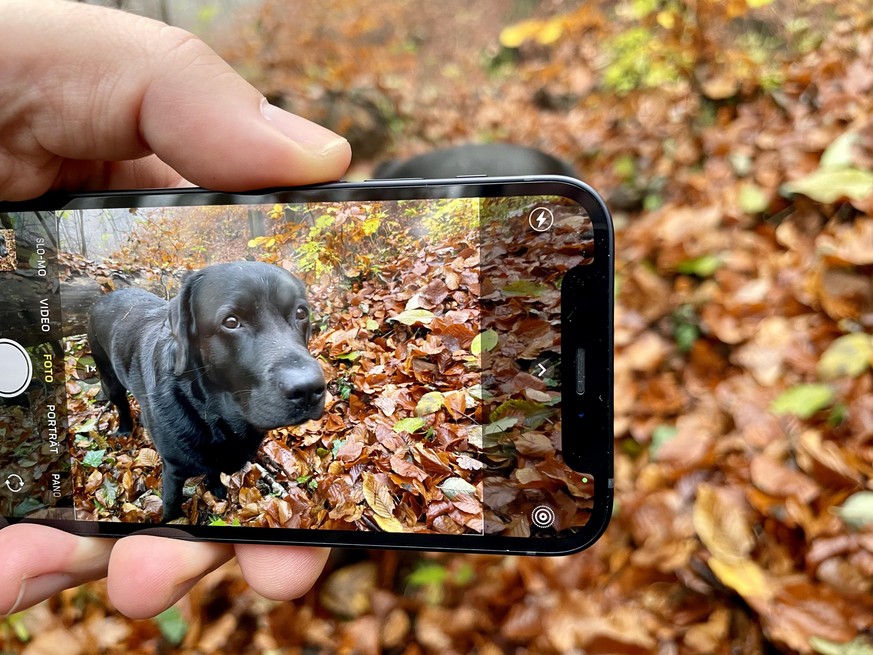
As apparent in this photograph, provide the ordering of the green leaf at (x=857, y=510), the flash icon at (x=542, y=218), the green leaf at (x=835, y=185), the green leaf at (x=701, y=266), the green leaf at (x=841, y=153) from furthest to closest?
the green leaf at (x=701, y=266) → the green leaf at (x=841, y=153) → the green leaf at (x=835, y=185) → the green leaf at (x=857, y=510) → the flash icon at (x=542, y=218)

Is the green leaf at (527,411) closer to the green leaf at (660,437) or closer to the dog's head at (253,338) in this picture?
the dog's head at (253,338)

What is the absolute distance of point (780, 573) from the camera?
1.32 metres

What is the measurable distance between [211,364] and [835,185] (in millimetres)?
1827

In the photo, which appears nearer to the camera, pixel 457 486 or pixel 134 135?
pixel 457 486

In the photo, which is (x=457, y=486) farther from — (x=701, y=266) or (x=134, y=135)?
(x=701, y=266)

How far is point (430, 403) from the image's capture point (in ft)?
3.88

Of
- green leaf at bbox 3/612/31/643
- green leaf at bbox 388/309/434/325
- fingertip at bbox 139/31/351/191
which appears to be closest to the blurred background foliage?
green leaf at bbox 3/612/31/643

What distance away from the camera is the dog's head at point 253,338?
118cm

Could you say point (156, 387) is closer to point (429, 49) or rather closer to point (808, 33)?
point (808, 33)

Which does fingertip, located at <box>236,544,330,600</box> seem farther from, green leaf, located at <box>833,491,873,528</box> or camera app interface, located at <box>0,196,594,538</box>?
green leaf, located at <box>833,491,873,528</box>

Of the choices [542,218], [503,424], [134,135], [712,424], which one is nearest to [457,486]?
[503,424]

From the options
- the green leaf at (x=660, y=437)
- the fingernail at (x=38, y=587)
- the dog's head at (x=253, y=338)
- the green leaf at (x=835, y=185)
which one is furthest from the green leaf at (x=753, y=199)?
the fingernail at (x=38, y=587)

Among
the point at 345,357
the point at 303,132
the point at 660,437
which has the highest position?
the point at 303,132

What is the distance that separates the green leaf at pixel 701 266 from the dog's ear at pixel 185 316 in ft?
5.18
